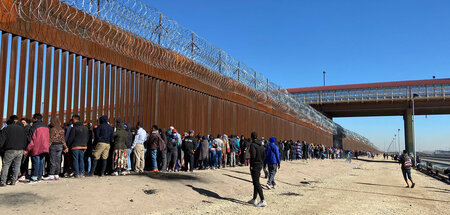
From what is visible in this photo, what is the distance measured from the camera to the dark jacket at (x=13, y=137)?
6.67 metres

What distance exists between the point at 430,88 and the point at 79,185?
4742 cm

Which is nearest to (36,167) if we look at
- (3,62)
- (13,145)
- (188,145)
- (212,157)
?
(13,145)

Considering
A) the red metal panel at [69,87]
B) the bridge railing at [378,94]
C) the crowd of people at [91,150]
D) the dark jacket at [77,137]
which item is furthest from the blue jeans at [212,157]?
the bridge railing at [378,94]

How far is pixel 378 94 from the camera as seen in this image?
46.9 meters

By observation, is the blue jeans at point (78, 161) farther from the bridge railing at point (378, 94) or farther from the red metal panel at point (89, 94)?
the bridge railing at point (378, 94)

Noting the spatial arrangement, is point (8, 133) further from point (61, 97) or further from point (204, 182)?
point (204, 182)

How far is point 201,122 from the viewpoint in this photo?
1505 cm

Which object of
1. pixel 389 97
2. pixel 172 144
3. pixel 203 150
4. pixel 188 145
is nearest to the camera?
pixel 172 144

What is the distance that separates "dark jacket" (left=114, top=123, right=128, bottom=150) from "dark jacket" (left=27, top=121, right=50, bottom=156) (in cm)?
182

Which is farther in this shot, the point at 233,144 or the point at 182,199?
the point at 233,144

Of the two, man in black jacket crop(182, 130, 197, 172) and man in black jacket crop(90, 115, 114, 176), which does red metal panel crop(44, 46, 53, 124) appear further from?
A: man in black jacket crop(182, 130, 197, 172)

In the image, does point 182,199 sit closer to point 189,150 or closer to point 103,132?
point 103,132

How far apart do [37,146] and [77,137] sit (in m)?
0.93

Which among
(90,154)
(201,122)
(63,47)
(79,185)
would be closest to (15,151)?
(79,185)
